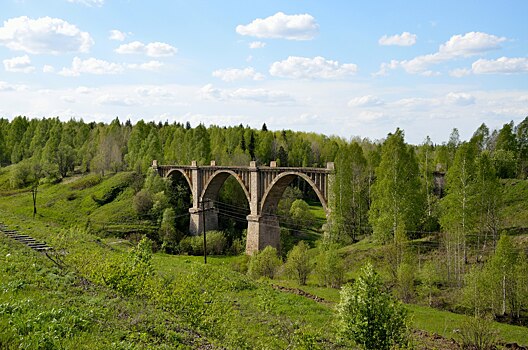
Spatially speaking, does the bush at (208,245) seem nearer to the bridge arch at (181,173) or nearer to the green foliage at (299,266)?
the bridge arch at (181,173)

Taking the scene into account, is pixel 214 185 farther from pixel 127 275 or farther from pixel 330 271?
pixel 127 275

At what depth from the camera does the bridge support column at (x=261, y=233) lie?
4875cm

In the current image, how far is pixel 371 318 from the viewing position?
12.0 metres

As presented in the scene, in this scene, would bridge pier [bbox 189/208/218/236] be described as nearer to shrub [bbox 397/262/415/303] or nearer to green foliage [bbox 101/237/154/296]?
shrub [bbox 397/262/415/303]

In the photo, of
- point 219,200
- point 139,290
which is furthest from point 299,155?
point 139,290

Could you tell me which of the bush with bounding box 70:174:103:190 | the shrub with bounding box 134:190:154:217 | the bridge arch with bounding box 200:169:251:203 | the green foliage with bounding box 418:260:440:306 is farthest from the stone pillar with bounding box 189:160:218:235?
the green foliage with bounding box 418:260:440:306

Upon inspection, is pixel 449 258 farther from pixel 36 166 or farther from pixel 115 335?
pixel 36 166

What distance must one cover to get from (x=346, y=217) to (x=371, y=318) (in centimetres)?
2920

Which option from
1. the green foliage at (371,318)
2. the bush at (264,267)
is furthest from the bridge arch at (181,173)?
the green foliage at (371,318)

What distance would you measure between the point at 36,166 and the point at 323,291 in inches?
2472

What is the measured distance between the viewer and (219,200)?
63.5 m

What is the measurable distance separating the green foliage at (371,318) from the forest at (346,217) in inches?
2.5

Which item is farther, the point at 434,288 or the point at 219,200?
the point at 219,200

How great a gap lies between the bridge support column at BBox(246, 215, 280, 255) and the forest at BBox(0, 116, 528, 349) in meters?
2.17
